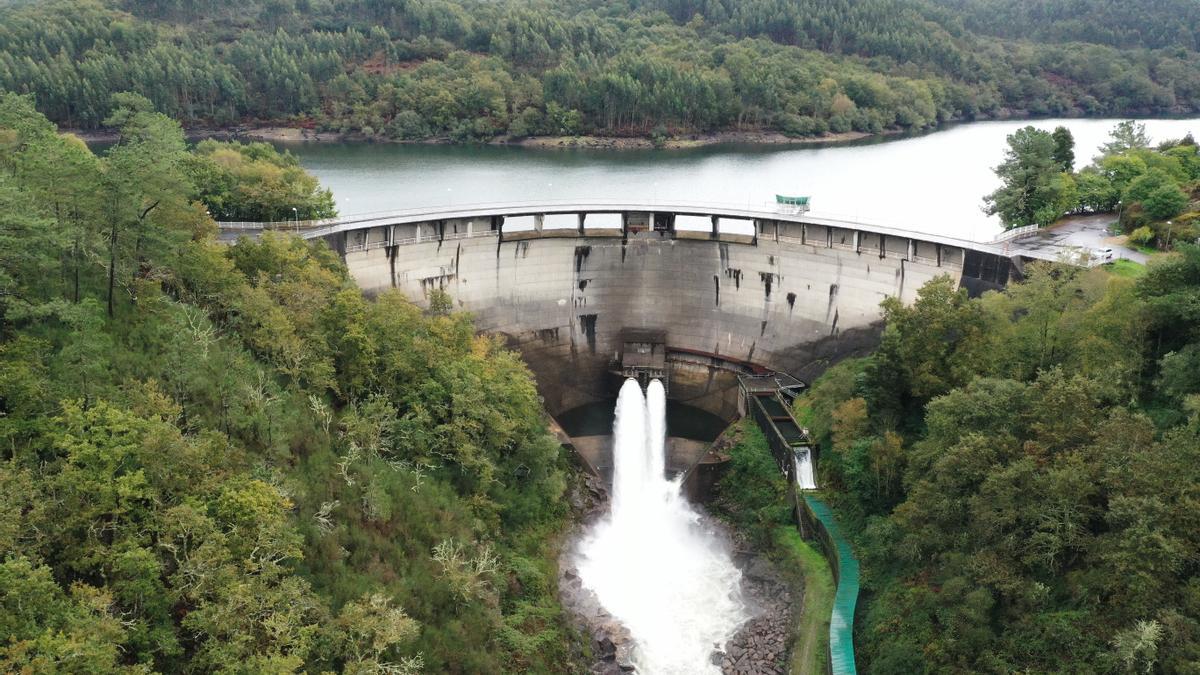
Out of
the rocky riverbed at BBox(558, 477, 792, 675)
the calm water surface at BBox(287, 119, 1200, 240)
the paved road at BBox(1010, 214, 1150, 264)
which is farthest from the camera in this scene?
the calm water surface at BBox(287, 119, 1200, 240)

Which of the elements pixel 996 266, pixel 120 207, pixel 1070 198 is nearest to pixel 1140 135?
pixel 1070 198

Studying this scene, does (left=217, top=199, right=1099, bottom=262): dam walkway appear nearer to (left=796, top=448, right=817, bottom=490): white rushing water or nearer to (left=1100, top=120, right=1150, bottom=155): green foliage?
(left=796, top=448, right=817, bottom=490): white rushing water

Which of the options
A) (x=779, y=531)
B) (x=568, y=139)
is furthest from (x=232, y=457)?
(x=568, y=139)

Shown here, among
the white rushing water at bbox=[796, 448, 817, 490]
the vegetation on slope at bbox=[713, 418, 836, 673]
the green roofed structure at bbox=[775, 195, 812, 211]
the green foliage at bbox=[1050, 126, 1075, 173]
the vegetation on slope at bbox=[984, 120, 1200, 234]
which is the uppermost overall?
the green foliage at bbox=[1050, 126, 1075, 173]

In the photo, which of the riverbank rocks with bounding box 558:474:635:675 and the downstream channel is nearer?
the riverbank rocks with bounding box 558:474:635:675

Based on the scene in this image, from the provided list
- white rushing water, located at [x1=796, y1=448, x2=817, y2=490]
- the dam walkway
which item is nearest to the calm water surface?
the dam walkway

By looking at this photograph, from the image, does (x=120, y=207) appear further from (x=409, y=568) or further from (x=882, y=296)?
(x=882, y=296)

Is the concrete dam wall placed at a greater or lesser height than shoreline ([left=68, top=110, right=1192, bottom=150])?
lesser

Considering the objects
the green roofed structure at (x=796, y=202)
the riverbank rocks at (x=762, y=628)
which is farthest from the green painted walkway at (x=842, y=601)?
the green roofed structure at (x=796, y=202)
